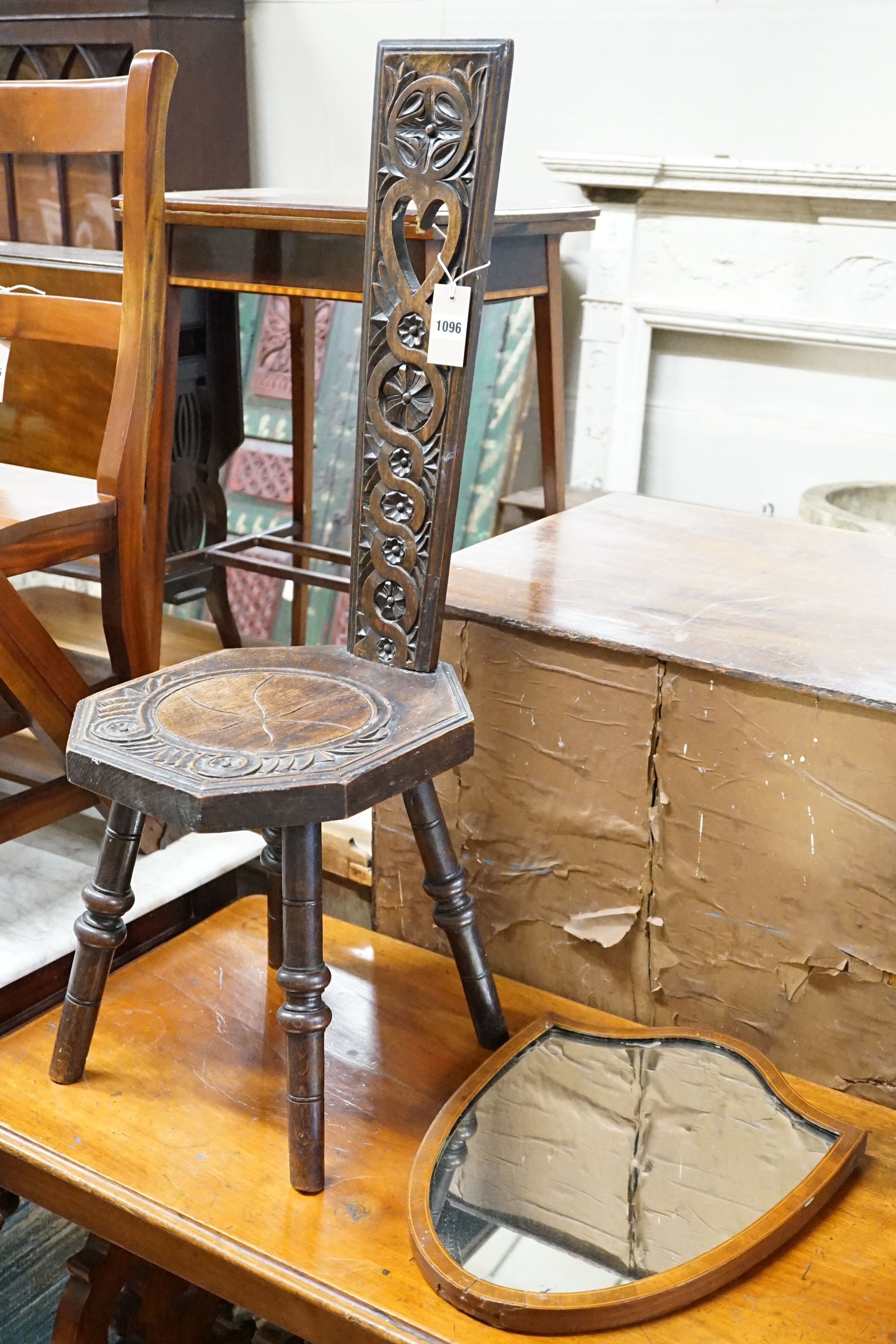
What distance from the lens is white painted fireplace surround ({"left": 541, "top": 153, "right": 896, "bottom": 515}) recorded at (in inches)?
77.2

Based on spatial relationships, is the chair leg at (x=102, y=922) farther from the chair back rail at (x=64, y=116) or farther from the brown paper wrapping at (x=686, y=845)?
the chair back rail at (x=64, y=116)

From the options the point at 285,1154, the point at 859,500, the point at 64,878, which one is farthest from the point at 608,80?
the point at 285,1154

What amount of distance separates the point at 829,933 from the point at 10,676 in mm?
870

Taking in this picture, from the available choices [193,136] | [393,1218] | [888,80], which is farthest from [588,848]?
[193,136]

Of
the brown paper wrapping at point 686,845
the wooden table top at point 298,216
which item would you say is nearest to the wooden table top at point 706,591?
the brown paper wrapping at point 686,845

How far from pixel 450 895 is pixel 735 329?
1.34 metres

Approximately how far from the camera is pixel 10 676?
1.28m

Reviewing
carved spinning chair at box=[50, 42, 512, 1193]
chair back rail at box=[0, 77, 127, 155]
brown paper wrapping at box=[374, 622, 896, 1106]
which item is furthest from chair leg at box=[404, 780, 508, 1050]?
chair back rail at box=[0, 77, 127, 155]

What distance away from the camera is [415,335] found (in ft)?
3.69

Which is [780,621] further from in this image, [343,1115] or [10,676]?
[10,676]

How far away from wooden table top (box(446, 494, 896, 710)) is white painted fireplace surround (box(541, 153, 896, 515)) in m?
0.58

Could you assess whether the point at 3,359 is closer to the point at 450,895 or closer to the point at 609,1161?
the point at 450,895

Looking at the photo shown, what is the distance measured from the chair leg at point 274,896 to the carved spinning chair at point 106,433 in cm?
24

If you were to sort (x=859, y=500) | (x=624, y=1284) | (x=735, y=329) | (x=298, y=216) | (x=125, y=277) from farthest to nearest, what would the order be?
1. (x=735, y=329)
2. (x=859, y=500)
3. (x=298, y=216)
4. (x=125, y=277)
5. (x=624, y=1284)
